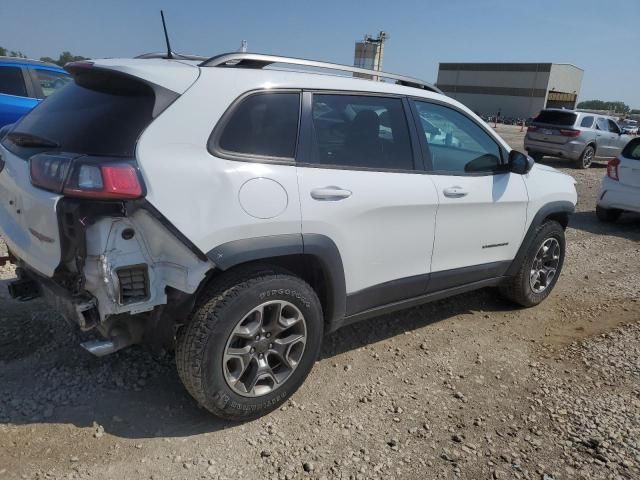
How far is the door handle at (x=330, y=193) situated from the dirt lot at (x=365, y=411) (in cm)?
122

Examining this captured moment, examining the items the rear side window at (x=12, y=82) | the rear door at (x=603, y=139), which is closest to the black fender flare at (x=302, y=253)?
the rear side window at (x=12, y=82)

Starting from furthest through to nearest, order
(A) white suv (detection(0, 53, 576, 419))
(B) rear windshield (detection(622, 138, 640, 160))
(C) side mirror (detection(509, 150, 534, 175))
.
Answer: (B) rear windshield (detection(622, 138, 640, 160)) → (C) side mirror (detection(509, 150, 534, 175)) → (A) white suv (detection(0, 53, 576, 419))

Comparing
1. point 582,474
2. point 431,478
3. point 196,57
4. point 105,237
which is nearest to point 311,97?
point 196,57

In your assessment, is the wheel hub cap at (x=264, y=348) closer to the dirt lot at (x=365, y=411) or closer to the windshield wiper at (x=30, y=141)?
the dirt lot at (x=365, y=411)

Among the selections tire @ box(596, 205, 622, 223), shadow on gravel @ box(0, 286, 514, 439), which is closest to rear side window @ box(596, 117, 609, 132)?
tire @ box(596, 205, 622, 223)

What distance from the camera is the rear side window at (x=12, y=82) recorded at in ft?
23.1

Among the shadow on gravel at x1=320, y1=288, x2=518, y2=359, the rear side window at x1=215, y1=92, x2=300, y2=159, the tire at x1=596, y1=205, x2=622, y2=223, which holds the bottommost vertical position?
the tire at x1=596, y1=205, x2=622, y2=223

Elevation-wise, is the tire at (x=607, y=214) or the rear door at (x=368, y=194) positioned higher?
the rear door at (x=368, y=194)

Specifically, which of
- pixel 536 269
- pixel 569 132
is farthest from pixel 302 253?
pixel 569 132

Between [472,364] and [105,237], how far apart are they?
103 inches

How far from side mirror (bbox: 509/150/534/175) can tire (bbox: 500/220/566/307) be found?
0.65 meters

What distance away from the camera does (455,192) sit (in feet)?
11.3

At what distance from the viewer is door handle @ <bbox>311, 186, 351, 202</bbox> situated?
2.70m

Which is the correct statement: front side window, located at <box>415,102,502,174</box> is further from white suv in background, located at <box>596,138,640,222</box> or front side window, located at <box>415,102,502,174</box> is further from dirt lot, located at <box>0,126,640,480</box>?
white suv in background, located at <box>596,138,640,222</box>
